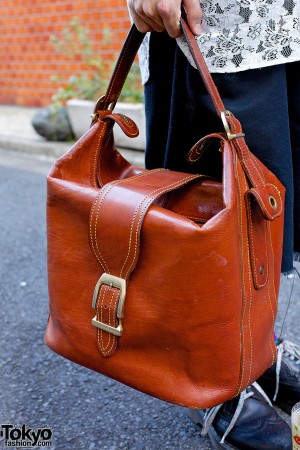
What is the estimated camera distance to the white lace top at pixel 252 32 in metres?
1.10

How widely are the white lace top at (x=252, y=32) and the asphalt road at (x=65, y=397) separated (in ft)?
2.78

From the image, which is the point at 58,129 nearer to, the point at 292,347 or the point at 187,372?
the point at 292,347

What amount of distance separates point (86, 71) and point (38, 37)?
840mm

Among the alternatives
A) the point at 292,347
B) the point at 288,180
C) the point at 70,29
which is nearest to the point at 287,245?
the point at 288,180

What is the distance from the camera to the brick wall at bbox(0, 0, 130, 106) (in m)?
5.13

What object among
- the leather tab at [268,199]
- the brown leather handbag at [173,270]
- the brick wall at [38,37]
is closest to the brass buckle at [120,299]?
the brown leather handbag at [173,270]

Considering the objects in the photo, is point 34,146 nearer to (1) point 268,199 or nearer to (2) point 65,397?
(2) point 65,397

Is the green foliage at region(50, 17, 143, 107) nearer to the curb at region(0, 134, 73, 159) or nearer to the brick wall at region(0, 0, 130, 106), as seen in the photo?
the brick wall at region(0, 0, 130, 106)

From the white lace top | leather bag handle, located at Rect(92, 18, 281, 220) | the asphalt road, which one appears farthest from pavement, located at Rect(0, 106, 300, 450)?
the white lace top

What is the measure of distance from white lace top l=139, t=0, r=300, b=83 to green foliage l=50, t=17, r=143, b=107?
10.5 ft

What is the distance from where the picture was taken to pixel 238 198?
0.99 meters

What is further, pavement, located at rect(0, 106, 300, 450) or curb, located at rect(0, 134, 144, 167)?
curb, located at rect(0, 134, 144, 167)

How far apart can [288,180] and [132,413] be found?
28.3 inches

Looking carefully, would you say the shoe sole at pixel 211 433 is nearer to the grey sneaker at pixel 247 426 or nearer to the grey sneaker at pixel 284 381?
the grey sneaker at pixel 247 426
